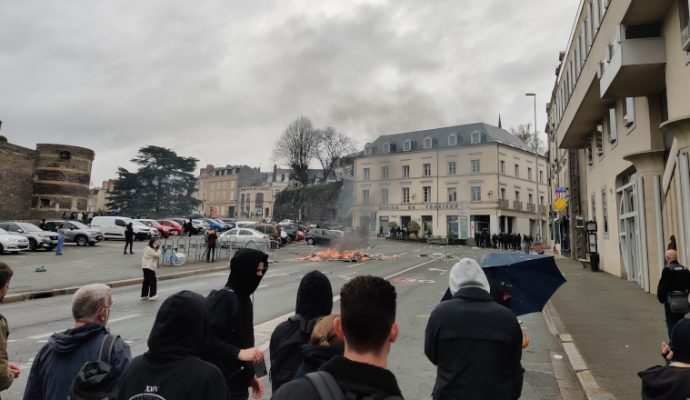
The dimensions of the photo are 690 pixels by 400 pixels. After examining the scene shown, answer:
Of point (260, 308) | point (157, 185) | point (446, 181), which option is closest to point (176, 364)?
point (260, 308)

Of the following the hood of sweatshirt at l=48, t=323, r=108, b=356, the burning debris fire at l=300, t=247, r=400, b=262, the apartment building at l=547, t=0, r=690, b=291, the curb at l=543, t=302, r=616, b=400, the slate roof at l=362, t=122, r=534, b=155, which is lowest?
the curb at l=543, t=302, r=616, b=400

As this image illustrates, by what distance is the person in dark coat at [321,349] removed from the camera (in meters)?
2.46

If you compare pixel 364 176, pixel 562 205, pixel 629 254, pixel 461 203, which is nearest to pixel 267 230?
pixel 364 176

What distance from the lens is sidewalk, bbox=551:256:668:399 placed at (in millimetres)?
5614

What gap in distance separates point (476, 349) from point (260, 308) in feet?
27.8

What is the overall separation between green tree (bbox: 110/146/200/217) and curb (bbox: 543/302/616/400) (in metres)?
58.4

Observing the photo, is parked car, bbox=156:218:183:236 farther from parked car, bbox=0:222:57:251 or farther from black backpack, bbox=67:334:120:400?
black backpack, bbox=67:334:120:400

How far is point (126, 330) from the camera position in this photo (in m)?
8.16

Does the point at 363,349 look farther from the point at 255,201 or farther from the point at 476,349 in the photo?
the point at 255,201

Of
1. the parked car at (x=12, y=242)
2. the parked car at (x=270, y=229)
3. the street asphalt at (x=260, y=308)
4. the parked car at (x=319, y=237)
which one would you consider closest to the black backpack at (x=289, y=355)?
the street asphalt at (x=260, y=308)

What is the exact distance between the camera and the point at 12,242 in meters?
21.7

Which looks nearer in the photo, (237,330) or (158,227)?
(237,330)

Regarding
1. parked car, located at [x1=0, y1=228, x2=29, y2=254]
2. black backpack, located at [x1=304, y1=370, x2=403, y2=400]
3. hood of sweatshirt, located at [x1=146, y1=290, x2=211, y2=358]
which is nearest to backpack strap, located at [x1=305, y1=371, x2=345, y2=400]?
black backpack, located at [x1=304, y1=370, x2=403, y2=400]

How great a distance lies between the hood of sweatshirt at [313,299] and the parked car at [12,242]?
24784 mm
